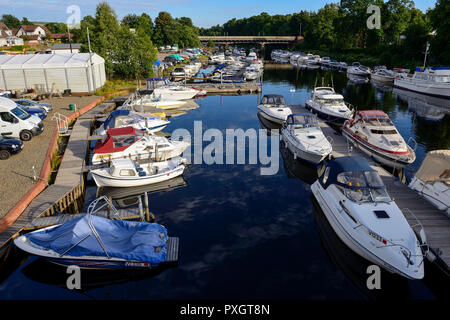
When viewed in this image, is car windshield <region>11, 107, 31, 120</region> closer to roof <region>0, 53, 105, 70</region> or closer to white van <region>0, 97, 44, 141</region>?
white van <region>0, 97, 44, 141</region>

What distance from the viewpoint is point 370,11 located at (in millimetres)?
97375

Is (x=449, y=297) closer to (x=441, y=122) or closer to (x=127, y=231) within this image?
(x=127, y=231)

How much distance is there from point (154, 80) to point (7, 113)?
23.9m

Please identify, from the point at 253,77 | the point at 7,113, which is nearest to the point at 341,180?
the point at 7,113

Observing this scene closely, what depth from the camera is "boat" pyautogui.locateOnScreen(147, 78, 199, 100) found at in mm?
43194

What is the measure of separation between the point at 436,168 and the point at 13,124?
1076 inches

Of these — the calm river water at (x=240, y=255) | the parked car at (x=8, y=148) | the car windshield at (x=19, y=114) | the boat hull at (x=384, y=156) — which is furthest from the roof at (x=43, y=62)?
the boat hull at (x=384, y=156)

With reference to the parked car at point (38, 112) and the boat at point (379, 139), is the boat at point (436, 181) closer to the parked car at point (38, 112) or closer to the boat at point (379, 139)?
the boat at point (379, 139)

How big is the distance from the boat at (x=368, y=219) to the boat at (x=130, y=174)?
9.37 m

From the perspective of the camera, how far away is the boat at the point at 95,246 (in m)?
12.6

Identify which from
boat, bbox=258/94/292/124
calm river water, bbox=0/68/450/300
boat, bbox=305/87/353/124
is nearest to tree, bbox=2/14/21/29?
boat, bbox=258/94/292/124

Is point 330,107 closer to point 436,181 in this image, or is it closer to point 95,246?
point 436,181

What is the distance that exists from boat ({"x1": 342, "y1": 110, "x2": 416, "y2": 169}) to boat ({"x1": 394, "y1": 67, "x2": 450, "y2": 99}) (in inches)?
1185

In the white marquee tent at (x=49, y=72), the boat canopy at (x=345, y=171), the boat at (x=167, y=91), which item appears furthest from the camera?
the boat at (x=167, y=91)
